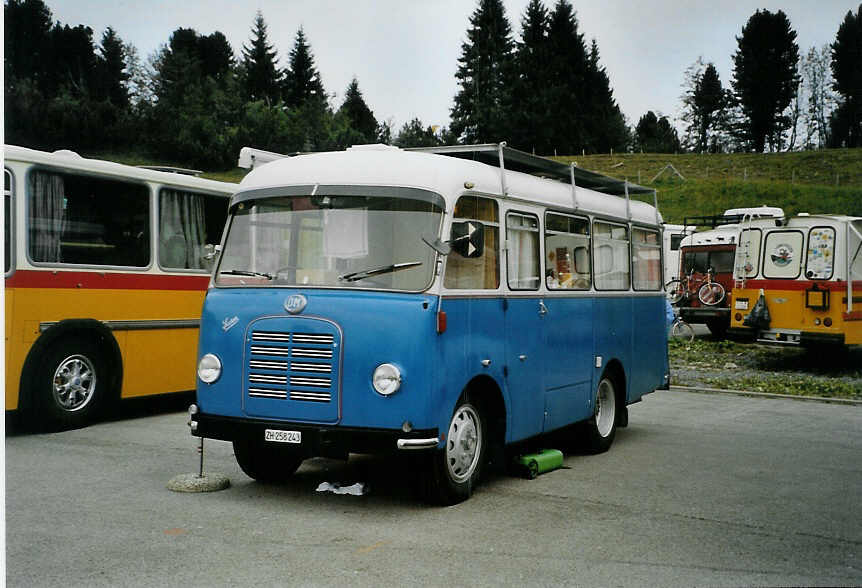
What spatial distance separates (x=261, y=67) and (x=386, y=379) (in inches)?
3661

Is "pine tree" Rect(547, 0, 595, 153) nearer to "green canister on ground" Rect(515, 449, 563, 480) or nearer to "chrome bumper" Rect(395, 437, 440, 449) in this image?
"green canister on ground" Rect(515, 449, 563, 480)

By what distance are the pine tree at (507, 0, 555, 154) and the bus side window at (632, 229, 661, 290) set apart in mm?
75416

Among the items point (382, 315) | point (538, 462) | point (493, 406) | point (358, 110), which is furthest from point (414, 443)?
point (358, 110)

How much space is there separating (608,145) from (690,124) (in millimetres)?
9280

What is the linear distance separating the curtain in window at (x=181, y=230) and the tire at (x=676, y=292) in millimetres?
17384

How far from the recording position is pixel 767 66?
37812 mm

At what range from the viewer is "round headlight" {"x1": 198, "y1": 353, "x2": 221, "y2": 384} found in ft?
24.5

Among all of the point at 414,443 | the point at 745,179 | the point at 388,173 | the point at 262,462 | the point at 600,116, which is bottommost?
the point at 262,462

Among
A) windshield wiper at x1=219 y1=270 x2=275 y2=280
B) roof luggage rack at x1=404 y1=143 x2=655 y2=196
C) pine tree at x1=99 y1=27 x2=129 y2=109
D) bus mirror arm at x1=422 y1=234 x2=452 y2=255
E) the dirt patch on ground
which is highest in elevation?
pine tree at x1=99 y1=27 x2=129 y2=109

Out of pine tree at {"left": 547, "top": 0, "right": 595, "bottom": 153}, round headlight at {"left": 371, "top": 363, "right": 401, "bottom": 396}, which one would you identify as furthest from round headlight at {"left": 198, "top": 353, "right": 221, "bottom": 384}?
pine tree at {"left": 547, "top": 0, "right": 595, "bottom": 153}

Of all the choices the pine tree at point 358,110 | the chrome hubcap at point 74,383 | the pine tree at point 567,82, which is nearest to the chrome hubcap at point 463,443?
the chrome hubcap at point 74,383

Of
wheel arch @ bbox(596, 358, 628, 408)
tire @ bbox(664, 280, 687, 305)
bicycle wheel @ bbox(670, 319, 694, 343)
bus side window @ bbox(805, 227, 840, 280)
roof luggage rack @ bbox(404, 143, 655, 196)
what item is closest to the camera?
roof luggage rack @ bbox(404, 143, 655, 196)

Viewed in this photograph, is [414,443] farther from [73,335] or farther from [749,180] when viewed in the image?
[749,180]

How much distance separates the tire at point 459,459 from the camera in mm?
7328
